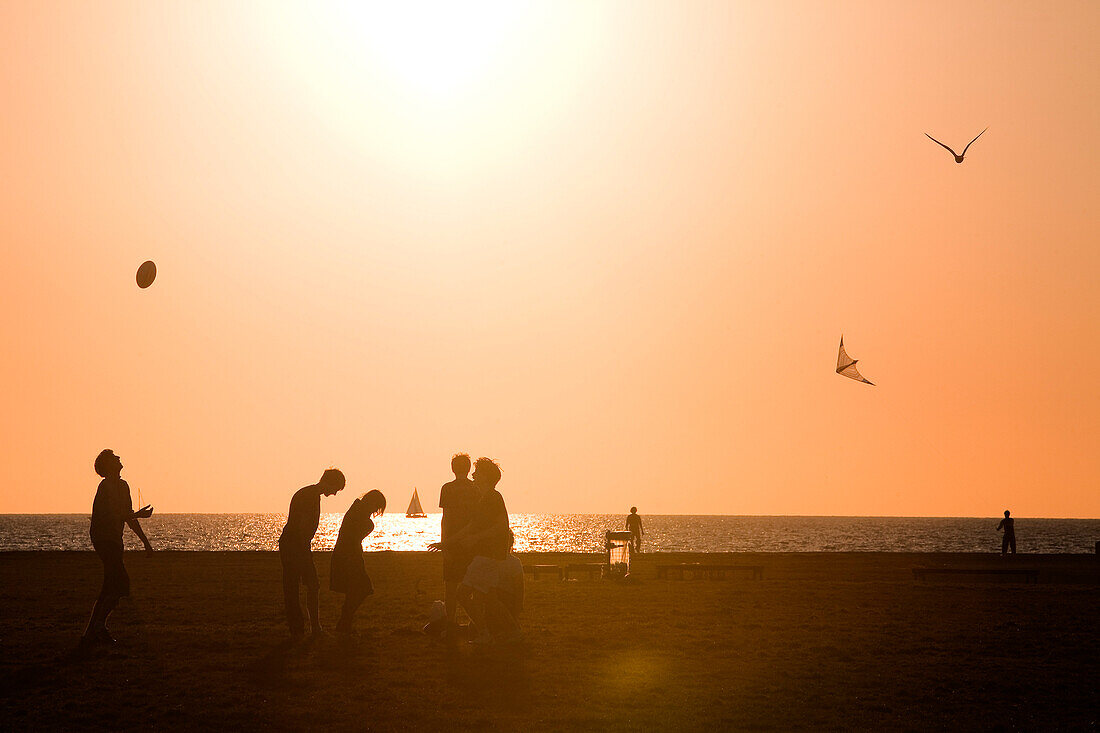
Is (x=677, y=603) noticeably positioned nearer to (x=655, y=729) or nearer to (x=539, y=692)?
(x=539, y=692)

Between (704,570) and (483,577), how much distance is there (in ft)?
51.9

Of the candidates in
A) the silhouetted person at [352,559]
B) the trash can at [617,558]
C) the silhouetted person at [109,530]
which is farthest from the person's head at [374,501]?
the trash can at [617,558]

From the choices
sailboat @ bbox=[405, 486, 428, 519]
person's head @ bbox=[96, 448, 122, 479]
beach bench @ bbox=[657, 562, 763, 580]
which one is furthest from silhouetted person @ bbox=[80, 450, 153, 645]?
sailboat @ bbox=[405, 486, 428, 519]

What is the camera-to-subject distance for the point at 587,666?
10.9m

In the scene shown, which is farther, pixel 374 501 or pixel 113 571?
pixel 374 501

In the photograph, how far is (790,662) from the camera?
1127cm

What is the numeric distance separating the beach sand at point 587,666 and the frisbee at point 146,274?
5.70 m

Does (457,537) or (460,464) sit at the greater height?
(460,464)

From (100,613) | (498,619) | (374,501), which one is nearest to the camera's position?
(100,613)

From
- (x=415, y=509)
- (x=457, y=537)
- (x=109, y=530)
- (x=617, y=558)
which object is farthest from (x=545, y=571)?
(x=415, y=509)

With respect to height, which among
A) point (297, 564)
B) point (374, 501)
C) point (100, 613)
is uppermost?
point (374, 501)

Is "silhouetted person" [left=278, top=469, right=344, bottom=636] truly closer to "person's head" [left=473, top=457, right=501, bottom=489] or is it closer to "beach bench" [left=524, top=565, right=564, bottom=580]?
"person's head" [left=473, top=457, right=501, bottom=489]

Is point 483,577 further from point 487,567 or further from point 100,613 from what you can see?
point 100,613

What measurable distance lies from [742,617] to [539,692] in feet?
24.4
